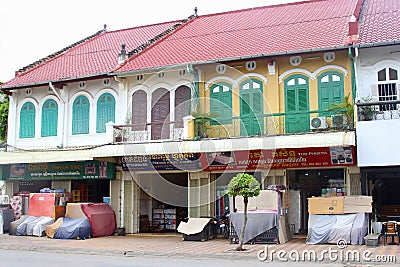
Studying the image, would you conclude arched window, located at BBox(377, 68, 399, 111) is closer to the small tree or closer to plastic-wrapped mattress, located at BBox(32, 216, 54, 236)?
the small tree

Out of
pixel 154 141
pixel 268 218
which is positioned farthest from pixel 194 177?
pixel 268 218

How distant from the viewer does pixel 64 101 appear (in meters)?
21.3

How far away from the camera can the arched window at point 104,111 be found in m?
20.4

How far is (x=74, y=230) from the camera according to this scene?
59.2 feet

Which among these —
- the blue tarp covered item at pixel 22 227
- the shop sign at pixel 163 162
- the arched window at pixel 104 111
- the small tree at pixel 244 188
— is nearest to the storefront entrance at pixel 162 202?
the shop sign at pixel 163 162

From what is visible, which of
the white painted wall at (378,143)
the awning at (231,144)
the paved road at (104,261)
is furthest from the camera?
the awning at (231,144)

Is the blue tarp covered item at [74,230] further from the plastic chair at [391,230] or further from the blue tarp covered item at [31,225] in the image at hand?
the plastic chair at [391,230]

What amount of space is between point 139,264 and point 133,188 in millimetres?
8179

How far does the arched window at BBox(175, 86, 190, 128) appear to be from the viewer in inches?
753

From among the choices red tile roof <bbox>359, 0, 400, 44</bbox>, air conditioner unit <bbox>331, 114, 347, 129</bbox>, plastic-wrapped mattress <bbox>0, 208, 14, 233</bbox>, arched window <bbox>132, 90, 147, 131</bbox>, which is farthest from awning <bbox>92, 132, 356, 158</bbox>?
plastic-wrapped mattress <bbox>0, 208, 14, 233</bbox>

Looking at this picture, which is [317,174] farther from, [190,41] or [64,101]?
[64,101]

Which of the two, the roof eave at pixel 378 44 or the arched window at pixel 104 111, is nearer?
the roof eave at pixel 378 44

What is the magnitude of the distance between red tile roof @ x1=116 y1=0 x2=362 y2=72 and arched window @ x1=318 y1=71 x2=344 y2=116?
3.57 feet

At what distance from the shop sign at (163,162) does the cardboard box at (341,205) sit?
4.39 metres
